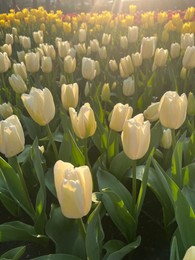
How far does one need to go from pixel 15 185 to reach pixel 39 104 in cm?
33

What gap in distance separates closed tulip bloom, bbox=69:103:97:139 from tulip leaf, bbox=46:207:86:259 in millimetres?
302

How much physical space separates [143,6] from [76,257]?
487 inches

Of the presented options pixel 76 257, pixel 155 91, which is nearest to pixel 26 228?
pixel 76 257

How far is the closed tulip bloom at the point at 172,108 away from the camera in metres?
1.30

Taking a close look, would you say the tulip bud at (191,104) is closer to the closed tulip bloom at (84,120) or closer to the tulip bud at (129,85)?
the tulip bud at (129,85)

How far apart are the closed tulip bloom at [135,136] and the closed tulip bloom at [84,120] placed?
0.22 meters

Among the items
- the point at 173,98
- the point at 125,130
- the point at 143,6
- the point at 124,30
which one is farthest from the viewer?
the point at 143,6

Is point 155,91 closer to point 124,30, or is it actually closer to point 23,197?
point 23,197

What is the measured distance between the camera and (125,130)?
1.18m

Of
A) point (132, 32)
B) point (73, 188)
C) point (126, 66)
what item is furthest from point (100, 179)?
point (132, 32)

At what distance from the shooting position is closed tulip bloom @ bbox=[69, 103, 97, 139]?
1.38m

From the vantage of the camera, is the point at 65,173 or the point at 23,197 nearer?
the point at 65,173

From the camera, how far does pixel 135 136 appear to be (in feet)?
3.87

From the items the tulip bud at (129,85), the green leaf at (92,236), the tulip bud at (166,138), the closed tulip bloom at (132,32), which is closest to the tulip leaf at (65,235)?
the green leaf at (92,236)
